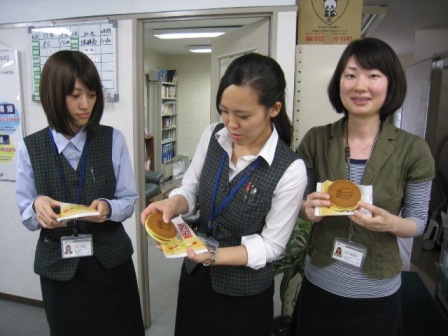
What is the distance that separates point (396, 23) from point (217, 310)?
5.15 metres

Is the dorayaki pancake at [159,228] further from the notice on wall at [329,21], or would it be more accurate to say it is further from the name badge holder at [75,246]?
the notice on wall at [329,21]

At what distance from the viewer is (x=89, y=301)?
1279 mm

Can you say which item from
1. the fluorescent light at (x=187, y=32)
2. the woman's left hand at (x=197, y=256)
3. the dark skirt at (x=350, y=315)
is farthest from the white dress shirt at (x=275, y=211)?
the fluorescent light at (x=187, y=32)

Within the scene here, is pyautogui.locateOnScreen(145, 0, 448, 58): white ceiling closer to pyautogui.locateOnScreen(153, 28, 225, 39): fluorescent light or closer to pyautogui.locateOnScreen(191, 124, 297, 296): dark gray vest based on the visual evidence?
pyautogui.locateOnScreen(153, 28, 225, 39): fluorescent light

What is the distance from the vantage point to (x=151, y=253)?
11.4 ft

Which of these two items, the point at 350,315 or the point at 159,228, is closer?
the point at 159,228

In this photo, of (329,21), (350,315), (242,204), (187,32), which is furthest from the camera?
(187,32)

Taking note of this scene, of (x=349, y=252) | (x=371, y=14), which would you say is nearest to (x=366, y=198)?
(x=349, y=252)

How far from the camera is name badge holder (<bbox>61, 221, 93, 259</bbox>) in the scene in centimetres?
120

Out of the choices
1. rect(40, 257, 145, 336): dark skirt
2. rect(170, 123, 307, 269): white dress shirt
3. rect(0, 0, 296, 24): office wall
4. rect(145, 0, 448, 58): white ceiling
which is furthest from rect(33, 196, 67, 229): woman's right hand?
rect(145, 0, 448, 58): white ceiling

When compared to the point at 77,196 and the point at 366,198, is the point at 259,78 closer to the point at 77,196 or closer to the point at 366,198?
the point at 366,198

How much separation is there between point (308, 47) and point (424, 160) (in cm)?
109

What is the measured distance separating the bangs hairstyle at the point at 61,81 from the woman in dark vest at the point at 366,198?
0.83 metres

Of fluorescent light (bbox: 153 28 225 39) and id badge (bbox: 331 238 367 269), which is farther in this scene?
fluorescent light (bbox: 153 28 225 39)
